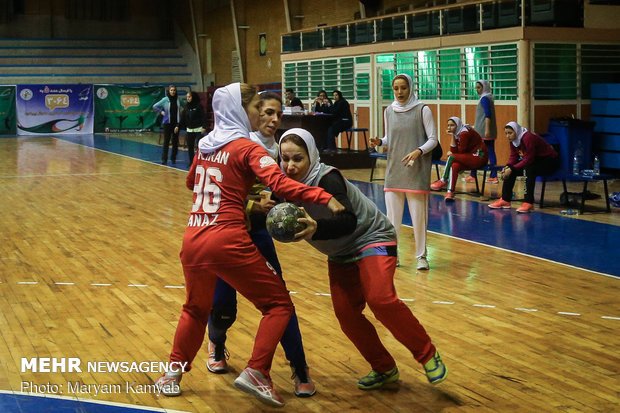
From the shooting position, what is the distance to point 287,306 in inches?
144

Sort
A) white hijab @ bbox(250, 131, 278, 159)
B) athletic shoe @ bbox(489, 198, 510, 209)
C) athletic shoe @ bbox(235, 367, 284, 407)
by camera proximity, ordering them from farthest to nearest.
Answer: athletic shoe @ bbox(489, 198, 510, 209) → white hijab @ bbox(250, 131, 278, 159) → athletic shoe @ bbox(235, 367, 284, 407)

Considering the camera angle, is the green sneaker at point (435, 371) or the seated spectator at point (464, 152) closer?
the green sneaker at point (435, 371)

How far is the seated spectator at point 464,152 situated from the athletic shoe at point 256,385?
8155mm

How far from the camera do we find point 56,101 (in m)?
28.4

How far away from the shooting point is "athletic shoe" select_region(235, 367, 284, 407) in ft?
11.6

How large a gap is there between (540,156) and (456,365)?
6.54 m

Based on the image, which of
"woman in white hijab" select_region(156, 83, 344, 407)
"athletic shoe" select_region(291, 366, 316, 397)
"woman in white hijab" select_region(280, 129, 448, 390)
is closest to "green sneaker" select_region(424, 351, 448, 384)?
"woman in white hijab" select_region(280, 129, 448, 390)

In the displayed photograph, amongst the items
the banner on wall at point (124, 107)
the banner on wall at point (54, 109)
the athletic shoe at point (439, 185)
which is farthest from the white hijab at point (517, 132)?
the banner on wall at point (54, 109)

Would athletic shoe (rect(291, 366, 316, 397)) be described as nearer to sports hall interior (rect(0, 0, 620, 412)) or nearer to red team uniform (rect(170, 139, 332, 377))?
sports hall interior (rect(0, 0, 620, 412))

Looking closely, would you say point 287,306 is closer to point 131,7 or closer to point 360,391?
point 360,391

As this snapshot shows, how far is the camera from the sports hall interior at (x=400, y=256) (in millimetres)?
4035

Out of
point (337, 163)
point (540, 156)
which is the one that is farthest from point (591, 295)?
point (337, 163)

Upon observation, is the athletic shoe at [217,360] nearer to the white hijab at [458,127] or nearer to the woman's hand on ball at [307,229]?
the woman's hand on ball at [307,229]

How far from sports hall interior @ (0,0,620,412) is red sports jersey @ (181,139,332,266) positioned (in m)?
0.75
